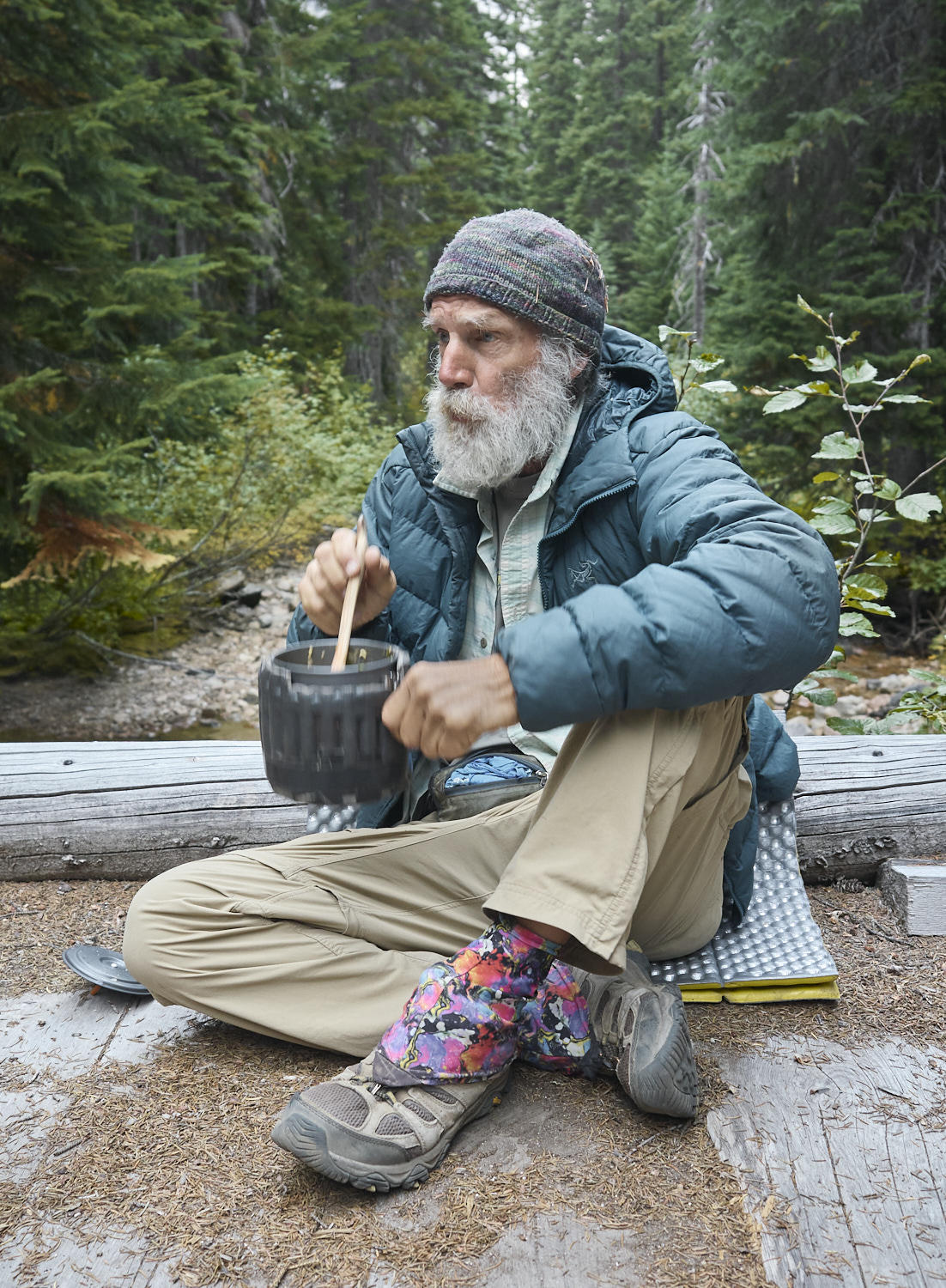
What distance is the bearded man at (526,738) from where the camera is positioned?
5.09 ft

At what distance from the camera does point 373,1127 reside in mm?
1587

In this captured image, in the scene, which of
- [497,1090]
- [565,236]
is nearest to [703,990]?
[497,1090]

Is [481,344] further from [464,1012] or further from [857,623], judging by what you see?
[857,623]

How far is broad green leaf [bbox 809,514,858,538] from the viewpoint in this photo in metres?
3.12

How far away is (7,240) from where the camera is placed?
4734 millimetres

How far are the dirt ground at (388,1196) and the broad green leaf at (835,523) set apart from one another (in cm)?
151

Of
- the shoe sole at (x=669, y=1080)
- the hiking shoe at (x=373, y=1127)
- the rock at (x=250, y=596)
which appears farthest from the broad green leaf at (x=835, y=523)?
the rock at (x=250, y=596)

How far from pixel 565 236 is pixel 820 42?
707 centimetres

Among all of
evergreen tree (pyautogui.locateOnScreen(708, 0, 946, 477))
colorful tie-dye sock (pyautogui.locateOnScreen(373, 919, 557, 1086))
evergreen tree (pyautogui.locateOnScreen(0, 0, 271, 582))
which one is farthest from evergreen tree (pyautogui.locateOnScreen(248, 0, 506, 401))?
colorful tie-dye sock (pyautogui.locateOnScreen(373, 919, 557, 1086))

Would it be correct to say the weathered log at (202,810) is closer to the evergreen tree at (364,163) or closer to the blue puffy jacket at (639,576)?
the blue puffy jacket at (639,576)

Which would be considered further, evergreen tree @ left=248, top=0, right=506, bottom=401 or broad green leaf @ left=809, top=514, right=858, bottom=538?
evergreen tree @ left=248, top=0, right=506, bottom=401

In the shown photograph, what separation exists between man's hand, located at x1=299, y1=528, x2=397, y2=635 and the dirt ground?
2.96 feet

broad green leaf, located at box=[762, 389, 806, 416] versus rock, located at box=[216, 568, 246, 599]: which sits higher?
broad green leaf, located at box=[762, 389, 806, 416]

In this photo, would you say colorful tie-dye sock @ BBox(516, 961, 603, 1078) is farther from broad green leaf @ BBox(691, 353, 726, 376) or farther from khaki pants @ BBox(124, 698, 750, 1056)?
broad green leaf @ BBox(691, 353, 726, 376)
